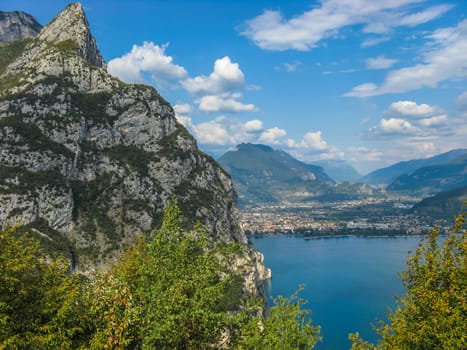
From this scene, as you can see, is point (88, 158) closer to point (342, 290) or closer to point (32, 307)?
point (342, 290)

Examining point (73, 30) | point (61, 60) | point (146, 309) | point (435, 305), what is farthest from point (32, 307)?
point (73, 30)

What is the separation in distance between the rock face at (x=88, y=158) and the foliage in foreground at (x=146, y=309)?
344 ft

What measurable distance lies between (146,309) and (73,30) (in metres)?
204

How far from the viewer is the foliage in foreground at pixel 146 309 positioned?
14.6 meters

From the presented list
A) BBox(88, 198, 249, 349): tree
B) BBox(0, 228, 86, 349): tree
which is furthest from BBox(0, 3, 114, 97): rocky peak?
BBox(88, 198, 249, 349): tree

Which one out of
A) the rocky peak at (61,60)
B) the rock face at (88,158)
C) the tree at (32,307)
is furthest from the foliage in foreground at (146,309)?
the rocky peak at (61,60)

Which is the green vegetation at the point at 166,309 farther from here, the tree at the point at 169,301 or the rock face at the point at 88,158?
the rock face at the point at 88,158

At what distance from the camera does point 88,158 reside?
146 metres

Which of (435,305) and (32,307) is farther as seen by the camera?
(435,305)

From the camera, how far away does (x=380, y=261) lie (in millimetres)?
196500

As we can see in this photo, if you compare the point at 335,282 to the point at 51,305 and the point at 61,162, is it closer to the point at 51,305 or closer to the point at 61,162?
the point at 61,162

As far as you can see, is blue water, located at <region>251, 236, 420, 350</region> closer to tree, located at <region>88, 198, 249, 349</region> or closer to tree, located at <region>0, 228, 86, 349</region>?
tree, located at <region>88, 198, 249, 349</region>

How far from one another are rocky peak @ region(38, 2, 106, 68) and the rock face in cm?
66

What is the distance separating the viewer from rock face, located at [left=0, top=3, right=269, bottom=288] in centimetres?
12462
